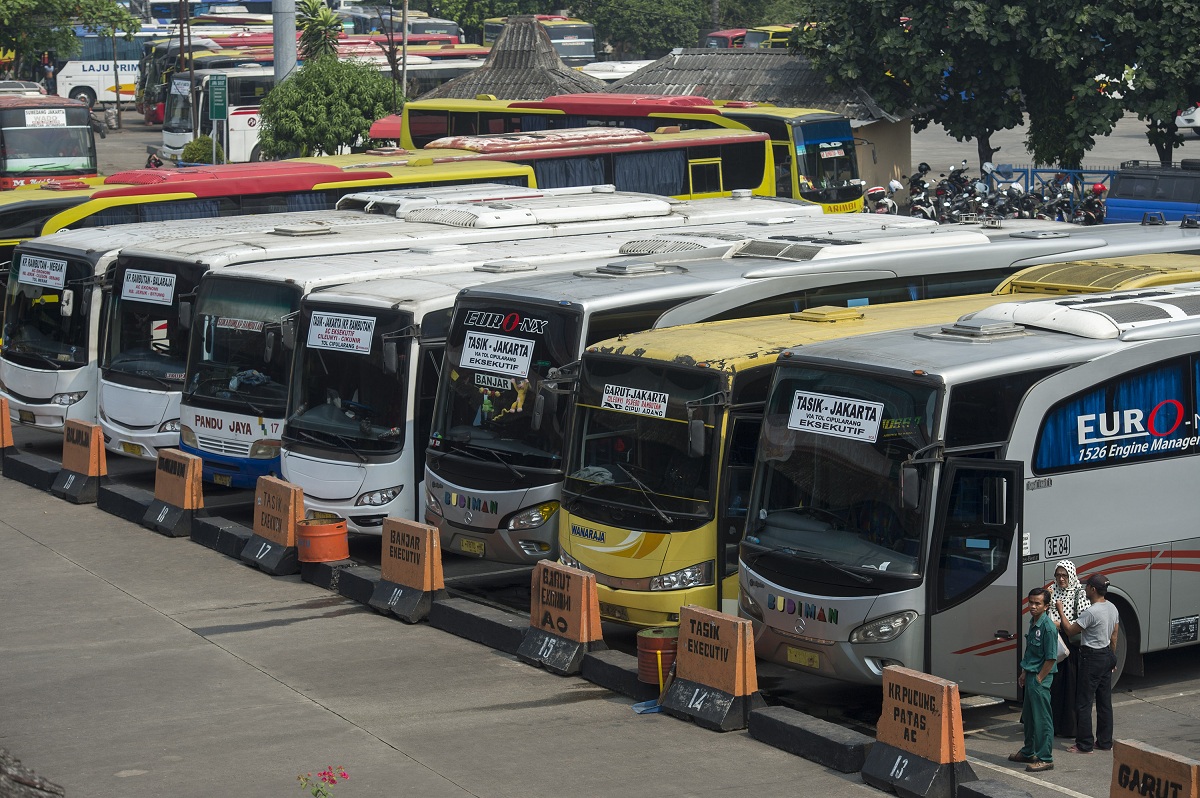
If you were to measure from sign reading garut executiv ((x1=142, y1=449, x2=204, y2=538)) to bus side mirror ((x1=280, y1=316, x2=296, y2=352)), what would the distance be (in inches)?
68.5

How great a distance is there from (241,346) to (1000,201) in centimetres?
2095

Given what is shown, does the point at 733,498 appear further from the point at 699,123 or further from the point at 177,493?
the point at 699,123

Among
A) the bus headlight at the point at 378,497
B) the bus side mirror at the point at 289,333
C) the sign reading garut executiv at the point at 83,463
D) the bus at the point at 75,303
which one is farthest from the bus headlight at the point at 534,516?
the sign reading garut executiv at the point at 83,463

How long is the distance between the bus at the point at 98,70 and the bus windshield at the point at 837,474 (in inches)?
2338

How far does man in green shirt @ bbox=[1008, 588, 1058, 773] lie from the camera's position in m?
9.66

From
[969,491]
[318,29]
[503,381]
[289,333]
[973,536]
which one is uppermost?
[318,29]

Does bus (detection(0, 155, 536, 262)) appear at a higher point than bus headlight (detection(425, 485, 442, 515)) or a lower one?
higher

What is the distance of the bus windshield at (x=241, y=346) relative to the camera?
15633mm

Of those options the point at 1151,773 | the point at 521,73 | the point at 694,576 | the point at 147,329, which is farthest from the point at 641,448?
the point at 521,73

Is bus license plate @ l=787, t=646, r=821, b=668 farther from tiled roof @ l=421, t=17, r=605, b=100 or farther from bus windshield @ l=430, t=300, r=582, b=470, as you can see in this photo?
tiled roof @ l=421, t=17, r=605, b=100

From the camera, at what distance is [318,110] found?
3659 centimetres

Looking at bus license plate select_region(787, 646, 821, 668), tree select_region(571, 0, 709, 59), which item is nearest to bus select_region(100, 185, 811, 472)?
bus license plate select_region(787, 646, 821, 668)

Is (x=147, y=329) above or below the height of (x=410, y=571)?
above

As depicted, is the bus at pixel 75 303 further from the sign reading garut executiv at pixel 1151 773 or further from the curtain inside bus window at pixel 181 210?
the sign reading garut executiv at pixel 1151 773
